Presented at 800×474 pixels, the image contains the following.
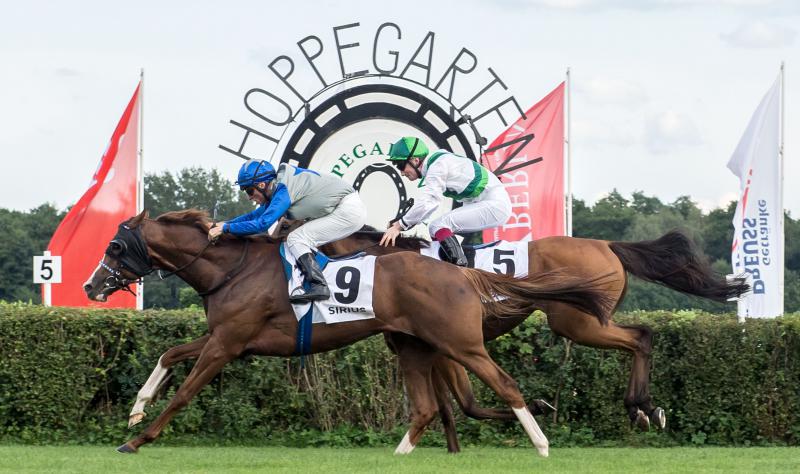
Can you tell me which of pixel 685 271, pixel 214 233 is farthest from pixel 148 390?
pixel 685 271

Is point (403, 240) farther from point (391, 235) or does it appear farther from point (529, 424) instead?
point (529, 424)

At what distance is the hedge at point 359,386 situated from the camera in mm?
8383

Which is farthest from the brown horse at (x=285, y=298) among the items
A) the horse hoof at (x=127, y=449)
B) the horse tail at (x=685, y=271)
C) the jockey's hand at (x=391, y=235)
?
the horse tail at (x=685, y=271)

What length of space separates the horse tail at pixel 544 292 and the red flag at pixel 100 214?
722cm

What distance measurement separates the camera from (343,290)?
6977mm

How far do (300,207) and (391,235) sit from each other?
0.66 metres

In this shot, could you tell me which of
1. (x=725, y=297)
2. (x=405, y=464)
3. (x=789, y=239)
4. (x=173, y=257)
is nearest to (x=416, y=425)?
(x=405, y=464)

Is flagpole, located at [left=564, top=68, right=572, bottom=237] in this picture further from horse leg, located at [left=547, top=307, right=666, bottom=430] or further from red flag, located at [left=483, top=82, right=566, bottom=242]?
horse leg, located at [left=547, top=307, right=666, bottom=430]

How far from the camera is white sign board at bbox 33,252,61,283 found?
11.7 meters

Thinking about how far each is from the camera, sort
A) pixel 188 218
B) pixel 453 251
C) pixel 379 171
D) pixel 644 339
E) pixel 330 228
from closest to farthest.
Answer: pixel 330 228
pixel 188 218
pixel 453 251
pixel 644 339
pixel 379 171

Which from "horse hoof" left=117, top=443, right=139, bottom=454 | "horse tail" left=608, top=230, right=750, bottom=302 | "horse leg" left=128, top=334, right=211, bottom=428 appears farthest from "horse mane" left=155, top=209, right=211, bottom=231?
"horse tail" left=608, top=230, right=750, bottom=302

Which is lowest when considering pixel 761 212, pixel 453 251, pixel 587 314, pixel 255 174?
pixel 587 314

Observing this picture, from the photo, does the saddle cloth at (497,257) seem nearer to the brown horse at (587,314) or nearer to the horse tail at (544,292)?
the brown horse at (587,314)

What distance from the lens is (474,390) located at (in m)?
8.50
